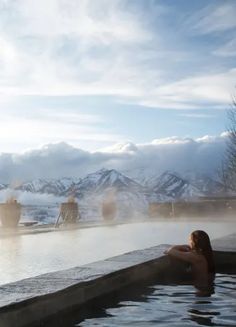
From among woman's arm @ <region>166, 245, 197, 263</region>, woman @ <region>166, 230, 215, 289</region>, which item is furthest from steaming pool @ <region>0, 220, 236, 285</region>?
woman @ <region>166, 230, 215, 289</region>

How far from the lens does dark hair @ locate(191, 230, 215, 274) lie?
20.5 ft

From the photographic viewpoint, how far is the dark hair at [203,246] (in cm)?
625

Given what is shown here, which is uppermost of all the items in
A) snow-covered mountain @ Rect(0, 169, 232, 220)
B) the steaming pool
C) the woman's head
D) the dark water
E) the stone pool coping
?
snow-covered mountain @ Rect(0, 169, 232, 220)

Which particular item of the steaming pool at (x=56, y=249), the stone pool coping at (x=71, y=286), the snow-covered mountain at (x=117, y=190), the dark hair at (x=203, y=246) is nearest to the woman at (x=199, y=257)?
the dark hair at (x=203, y=246)

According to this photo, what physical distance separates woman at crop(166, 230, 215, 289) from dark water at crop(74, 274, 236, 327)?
0.44 meters

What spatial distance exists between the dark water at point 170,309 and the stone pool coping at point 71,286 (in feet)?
0.58

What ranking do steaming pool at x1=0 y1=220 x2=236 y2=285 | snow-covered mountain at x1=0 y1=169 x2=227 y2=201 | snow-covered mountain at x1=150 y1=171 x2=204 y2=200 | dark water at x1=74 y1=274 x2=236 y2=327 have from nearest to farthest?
dark water at x1=74 y1=274 x2=236 y2=327 < steaming pool at x1=0 y1=220 x2=236 y2=285 < snow-covered mountain at x1=150 y1=171 x2=204 y2=200 < snow-covered mountain at x1=0 y1=169 x2=227 y2=201

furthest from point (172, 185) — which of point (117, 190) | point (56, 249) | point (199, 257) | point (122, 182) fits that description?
point (199, 257)

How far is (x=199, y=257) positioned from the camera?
628 cm

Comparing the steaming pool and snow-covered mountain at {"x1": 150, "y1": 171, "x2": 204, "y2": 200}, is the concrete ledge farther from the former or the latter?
snow-covered mountain at {"x1": 150, "y1": 171, "x2": 204, "y2": 200}

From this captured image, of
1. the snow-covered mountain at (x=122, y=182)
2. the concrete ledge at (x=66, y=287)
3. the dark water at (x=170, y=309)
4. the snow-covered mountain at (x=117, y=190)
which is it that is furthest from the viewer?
the snow-covered mountain at (x=122, y=182)

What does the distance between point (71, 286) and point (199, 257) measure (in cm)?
244

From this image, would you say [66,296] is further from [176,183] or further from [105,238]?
[176,183]

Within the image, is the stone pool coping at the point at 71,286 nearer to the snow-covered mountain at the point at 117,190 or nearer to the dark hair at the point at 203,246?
the dark hair at the point at 203,246
